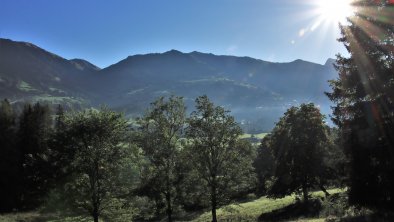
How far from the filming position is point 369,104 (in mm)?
26812

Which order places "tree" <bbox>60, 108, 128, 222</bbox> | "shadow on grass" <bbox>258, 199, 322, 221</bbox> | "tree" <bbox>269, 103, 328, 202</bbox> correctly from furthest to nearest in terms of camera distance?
1. "tree" <bbox>269, 103, 328, 202</bbox>
2. "shadow on grass" <bbox>258, 199, 322, 221</bbox>
3. "tree" <bbox>60, 108, 128, 222</bbox>

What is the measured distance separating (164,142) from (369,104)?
20179 mm

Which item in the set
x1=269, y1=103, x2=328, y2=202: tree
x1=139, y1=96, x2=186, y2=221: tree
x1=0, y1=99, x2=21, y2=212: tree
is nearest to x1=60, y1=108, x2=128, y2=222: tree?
x1=139, y1=96, x2=186, y2=221: tree

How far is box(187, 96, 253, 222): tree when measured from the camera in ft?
131

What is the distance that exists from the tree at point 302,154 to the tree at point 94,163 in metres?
24.3

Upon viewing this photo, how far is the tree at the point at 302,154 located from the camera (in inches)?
1957

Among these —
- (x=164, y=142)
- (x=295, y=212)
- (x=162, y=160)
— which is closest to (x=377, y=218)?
(x=162, y=160)

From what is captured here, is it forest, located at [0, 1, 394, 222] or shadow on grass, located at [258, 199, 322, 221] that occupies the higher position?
forest, located at [0, 1, 394, 222]

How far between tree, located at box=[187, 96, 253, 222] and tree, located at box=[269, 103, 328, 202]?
488 inches

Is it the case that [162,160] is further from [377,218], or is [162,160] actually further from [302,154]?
[377,218]

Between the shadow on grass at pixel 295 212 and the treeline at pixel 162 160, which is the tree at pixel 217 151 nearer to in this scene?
the treeline at pixel 162 160

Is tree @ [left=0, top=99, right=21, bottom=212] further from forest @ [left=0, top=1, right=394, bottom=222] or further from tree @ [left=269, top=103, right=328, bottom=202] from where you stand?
tree @ [left=269, top=103, right=328, bottom=202]

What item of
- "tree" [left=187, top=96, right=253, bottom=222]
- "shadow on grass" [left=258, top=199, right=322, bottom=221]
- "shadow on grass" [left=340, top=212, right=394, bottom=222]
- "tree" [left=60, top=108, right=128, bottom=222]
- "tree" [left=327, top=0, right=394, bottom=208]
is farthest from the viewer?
"shadow on grass" [left=258, top=199, right=322, bottom=221]

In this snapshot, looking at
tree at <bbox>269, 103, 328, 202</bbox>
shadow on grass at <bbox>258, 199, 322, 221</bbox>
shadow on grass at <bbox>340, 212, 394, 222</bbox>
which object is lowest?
shadow on grass at <bbox>258, 199, 322, 221</bbox>
